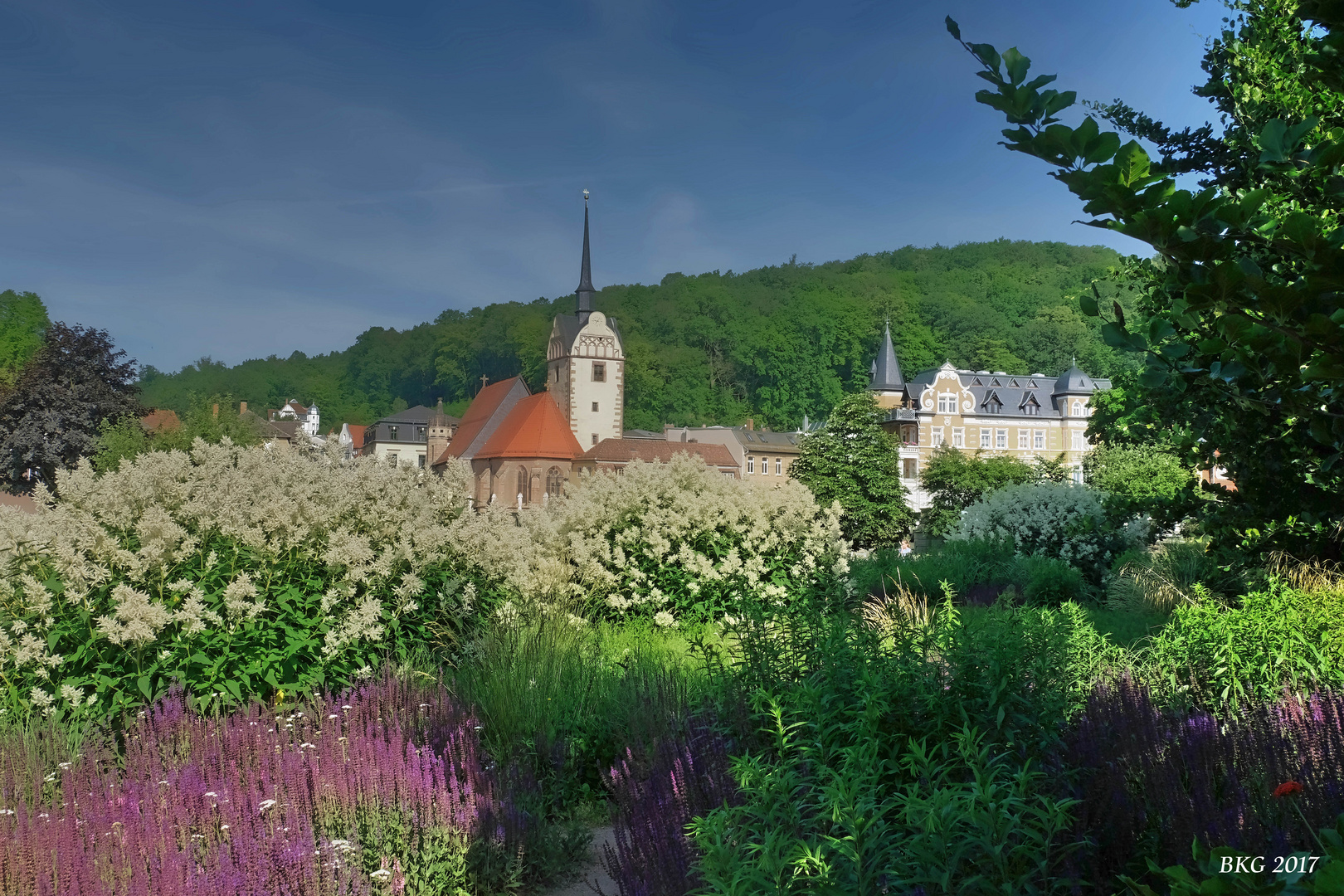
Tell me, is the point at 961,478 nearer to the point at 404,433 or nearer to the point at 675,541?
the point at 675,541

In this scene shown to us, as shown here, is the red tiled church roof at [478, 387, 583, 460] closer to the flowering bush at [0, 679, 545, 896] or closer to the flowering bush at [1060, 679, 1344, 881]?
the flowering bush at [0, 679, 545, 896]

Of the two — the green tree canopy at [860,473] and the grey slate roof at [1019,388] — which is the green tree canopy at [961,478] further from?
the grey slate roof at [1019,388]

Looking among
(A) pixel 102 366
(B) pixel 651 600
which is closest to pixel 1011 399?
(A) pixel 102 366

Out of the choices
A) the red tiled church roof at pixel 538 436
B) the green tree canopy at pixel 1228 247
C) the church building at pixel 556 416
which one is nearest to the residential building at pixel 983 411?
the church building at pixel 556 416

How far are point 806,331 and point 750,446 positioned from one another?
14.9 metres

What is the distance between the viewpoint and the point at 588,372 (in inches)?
2450

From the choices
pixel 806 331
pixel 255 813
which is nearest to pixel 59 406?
pixel 255 813

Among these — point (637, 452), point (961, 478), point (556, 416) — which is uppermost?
point (556, 416)

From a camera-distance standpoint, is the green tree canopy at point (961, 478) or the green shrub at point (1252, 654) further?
the green tree canopy at point (961, 478)

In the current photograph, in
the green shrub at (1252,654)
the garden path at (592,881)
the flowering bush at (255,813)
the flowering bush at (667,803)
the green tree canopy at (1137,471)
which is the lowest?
the garden path at (592,881)

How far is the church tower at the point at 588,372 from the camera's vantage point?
61750 millimetres

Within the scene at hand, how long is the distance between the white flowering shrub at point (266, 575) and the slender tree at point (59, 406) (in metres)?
27.1

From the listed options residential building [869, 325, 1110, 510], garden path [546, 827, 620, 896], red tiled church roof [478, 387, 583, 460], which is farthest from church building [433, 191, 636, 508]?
garden path [546, 827, 620, 896]

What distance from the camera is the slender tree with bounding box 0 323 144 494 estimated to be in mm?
30703
